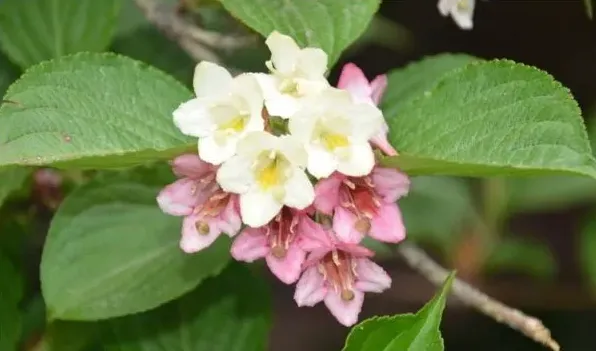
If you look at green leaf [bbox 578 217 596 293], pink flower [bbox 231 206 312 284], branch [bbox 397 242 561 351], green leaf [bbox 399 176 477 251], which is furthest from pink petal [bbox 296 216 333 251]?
green leaf [bbox 578 217 596 293]

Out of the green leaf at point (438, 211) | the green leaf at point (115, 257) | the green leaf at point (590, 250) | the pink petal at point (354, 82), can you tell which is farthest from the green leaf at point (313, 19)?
the green leaf at point (590, 250)

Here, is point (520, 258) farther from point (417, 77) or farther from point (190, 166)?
point (190, 166)

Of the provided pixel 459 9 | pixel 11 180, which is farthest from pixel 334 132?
pixel 11 180

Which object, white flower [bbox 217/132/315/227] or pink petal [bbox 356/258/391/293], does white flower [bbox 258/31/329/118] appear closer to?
white flower [bbox 217/132/315/227]

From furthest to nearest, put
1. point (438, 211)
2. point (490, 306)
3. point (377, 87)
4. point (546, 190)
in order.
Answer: point (546, 190) < point (438, 211) < point (490, 306) < point (377, 87)

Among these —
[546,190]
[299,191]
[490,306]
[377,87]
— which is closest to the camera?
[299,191]

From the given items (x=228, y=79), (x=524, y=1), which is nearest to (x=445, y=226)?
(x=524, y=1)

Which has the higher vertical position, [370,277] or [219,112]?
[219,112]
